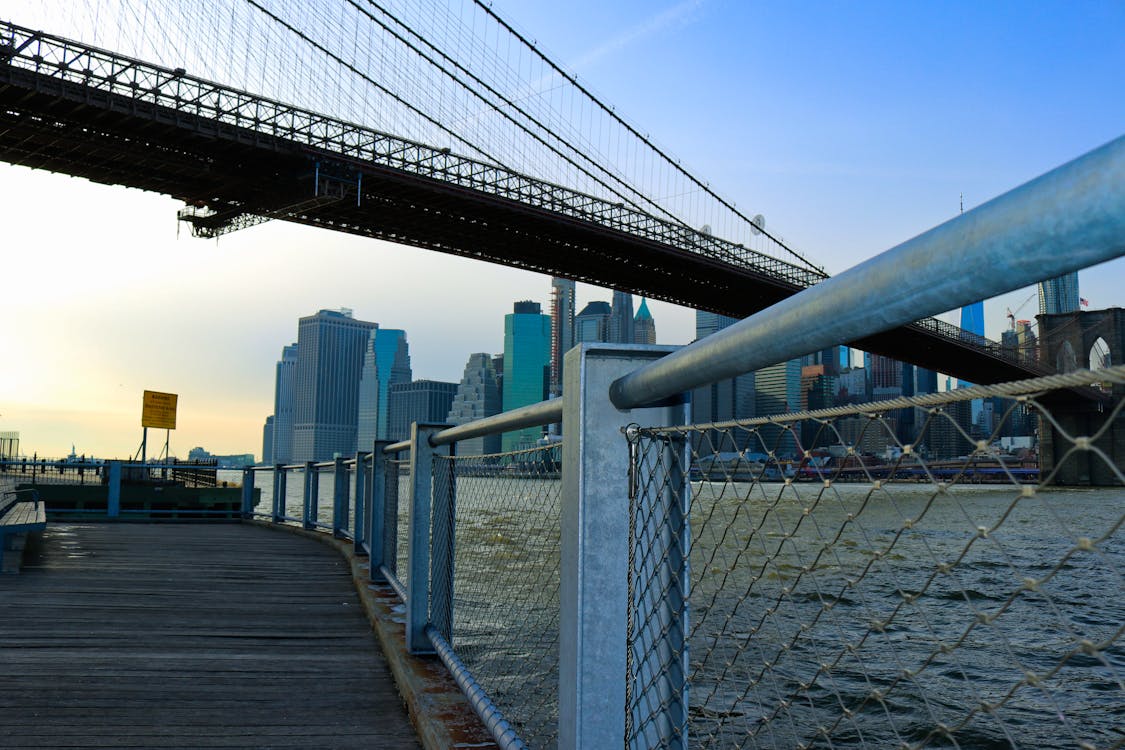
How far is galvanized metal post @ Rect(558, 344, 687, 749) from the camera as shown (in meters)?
1.19

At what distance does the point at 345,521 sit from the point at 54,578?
87.1 inches

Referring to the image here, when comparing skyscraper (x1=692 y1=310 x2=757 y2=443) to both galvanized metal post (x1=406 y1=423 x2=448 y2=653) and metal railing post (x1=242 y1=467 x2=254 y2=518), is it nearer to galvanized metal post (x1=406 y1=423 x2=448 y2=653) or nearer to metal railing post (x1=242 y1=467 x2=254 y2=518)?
galvanized metal post (x1=406 y1=423 x2=448 y2=653)

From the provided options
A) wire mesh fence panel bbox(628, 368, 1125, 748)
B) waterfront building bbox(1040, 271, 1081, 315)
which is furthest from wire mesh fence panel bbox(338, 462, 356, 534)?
waterfront building bbox(1040, 271, 1081, 315)

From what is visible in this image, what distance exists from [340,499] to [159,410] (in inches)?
409

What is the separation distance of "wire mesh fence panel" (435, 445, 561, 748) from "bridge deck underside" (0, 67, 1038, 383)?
1485 centimetres

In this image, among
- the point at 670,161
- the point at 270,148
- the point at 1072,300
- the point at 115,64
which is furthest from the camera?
the point at 1072,300

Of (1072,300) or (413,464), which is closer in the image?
(413,464)

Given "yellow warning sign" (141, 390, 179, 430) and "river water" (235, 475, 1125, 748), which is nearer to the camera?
"river water" (235, 475, 1125, 748)

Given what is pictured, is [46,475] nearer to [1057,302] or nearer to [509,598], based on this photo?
[509,598]

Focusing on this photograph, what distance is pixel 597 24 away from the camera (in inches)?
1508

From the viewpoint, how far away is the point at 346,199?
27.8 m

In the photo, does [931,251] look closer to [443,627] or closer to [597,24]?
[443,627]

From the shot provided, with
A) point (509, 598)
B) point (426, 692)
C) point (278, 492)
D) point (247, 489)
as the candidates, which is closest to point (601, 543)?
point (426, 692)

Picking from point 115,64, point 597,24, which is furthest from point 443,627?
point 597,24
